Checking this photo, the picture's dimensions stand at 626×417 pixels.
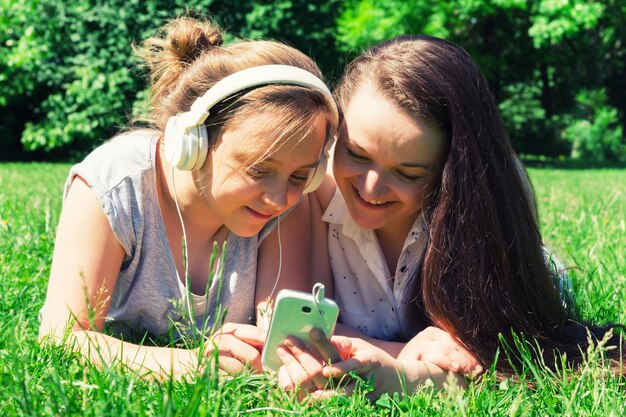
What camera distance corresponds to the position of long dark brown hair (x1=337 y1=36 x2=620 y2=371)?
258cm

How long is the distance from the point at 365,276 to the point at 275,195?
84 centimetres

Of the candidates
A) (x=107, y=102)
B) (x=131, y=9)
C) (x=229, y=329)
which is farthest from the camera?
(x=107, y=102)

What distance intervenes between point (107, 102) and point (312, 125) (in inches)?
376

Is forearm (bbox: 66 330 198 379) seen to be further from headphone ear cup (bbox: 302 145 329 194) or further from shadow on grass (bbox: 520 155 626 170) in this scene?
shadow on grass (bbox: 520 155 626 170)

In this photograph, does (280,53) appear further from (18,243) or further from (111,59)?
(111,59)

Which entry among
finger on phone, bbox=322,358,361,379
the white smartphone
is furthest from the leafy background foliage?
finger on phone, bbox=322,358,361,379

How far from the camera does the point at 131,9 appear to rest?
10.6 meters

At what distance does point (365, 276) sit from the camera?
3027mm

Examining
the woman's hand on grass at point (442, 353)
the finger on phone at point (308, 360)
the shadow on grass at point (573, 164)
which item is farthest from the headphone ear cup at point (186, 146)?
the shadow on grass at point (573, 164)

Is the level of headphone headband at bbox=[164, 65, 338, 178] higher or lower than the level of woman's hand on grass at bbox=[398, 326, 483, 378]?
higher

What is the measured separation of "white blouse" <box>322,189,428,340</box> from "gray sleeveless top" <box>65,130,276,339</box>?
372 mm

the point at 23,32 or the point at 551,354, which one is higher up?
the point at 23,32

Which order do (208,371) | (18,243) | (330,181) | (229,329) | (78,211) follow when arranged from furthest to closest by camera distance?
(18,243), (330,181), (78,211), (229,329), (208,371)

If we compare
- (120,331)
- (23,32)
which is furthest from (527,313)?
(23,32)
